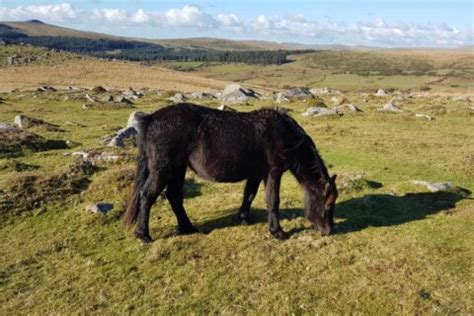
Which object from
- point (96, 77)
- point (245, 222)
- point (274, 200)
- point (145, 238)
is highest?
point (274, 200)

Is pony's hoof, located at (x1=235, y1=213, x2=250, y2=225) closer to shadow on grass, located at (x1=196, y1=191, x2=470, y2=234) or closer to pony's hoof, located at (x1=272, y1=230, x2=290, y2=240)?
shadow on grass, located at (x1=196, y1=191, x2=470, y2=234)

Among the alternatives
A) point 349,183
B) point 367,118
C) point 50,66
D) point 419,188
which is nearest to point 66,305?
point 349,183

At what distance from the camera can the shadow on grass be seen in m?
13.1

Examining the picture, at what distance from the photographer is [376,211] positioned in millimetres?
14289

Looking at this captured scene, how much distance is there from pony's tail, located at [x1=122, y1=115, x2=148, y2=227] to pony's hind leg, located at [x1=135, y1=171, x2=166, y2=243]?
198mm

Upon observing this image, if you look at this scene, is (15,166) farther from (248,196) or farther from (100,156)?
(248,196)

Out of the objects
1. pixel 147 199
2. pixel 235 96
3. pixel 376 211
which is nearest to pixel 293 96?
pixel 235 96

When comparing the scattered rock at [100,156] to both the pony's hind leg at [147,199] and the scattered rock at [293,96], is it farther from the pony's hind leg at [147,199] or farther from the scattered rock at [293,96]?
the scattered rock at [293,96]

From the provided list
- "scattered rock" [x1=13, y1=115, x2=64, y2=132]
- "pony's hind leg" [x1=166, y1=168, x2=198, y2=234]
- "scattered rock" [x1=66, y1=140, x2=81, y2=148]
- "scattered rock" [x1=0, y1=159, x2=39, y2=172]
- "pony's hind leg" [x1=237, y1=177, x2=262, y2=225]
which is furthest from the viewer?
"scattered rock" [x1=13, y1=115, x2=64, y2=132]

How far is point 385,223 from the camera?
13.1 metres

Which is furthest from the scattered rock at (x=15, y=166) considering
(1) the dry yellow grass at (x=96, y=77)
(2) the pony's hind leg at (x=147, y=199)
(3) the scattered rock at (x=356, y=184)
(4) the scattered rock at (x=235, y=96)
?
(1) the dry yellow grass at (x=96, y=77)

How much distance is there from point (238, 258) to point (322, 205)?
2573 mm

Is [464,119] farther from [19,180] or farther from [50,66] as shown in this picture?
[50,66]

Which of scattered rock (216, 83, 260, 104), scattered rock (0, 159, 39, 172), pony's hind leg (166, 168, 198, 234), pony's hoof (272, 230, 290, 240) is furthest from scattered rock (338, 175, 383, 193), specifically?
scattered rock (216, 83, 260, 104)
